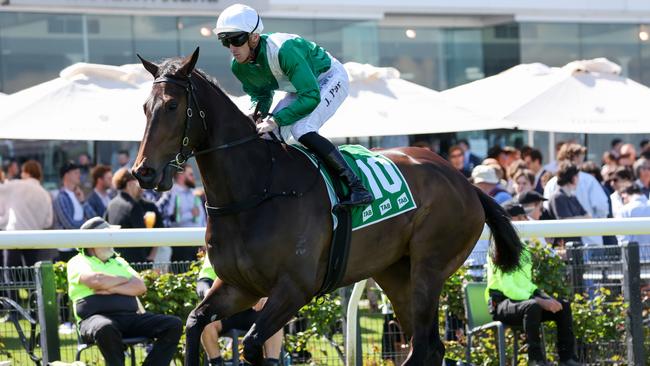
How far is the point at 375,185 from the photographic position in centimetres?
629

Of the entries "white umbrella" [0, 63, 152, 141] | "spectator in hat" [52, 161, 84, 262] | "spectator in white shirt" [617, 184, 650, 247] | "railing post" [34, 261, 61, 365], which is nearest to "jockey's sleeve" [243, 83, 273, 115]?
"railing post" [34, 261, 61, 365]

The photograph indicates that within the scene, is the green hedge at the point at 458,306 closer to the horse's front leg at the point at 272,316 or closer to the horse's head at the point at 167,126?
the horse's front leg at the point at 272,316

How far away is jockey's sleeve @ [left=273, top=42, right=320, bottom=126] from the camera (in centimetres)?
587

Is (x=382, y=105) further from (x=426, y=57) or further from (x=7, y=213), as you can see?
(x=426, y=57)

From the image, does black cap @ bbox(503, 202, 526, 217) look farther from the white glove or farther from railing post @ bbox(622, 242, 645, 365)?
the white glove

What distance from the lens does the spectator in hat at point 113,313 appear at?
22.7 feet

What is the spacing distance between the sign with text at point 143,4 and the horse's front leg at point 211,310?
10.7m

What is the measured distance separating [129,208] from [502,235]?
4374mm

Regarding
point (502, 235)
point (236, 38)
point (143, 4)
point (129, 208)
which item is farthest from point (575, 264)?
point (143, 4)

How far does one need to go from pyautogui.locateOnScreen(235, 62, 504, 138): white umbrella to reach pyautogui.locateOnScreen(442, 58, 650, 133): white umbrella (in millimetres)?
610

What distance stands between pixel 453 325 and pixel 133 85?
476 centimetres

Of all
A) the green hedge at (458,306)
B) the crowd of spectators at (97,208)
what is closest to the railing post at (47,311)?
the green hedge at (458,306)

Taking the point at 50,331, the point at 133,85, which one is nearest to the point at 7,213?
the point at 133,85

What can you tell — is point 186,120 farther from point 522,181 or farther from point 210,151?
point 522,181
